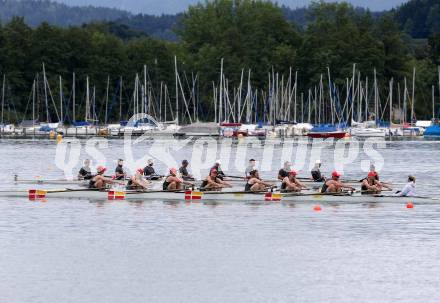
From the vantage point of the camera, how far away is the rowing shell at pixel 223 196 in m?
39.5

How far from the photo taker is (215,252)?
30.4 meters

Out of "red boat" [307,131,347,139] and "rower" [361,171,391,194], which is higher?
"rower" [361,171,391,194]

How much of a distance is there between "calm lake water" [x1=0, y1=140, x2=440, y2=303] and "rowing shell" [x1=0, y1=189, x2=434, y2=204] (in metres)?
0.42

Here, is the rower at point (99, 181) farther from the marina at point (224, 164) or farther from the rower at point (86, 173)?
the rower at point (86, 173)

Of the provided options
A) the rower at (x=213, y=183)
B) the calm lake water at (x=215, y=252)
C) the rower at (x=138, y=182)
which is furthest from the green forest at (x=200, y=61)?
the calm lake water at (x=215, y=252)

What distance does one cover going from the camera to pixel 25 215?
39.1 metres

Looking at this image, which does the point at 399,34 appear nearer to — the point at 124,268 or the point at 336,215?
the point at 336,215

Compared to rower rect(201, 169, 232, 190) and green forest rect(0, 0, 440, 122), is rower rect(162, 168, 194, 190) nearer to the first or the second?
rower rect(201, 169, 232, 190)

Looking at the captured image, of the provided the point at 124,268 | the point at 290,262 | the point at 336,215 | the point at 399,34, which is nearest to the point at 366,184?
the point at 336,215

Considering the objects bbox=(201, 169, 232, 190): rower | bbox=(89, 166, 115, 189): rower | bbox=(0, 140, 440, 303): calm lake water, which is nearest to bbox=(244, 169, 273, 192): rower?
bbox=(0, 140, 440, 303): calm lake water

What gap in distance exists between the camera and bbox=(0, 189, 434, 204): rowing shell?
130ft

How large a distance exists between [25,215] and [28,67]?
84867mm

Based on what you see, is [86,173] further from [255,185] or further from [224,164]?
[224,164]

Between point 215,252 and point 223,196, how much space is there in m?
10.3
